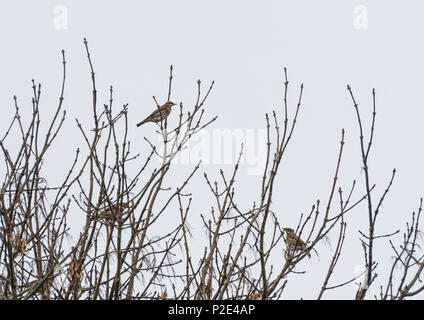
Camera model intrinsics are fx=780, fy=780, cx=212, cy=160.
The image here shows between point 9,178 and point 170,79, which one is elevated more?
point 170,79

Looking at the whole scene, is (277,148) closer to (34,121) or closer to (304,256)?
(304,256)

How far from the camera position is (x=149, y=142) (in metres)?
6.89

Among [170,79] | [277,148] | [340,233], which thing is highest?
[170,79]

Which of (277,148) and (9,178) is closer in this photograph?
(277,148)
